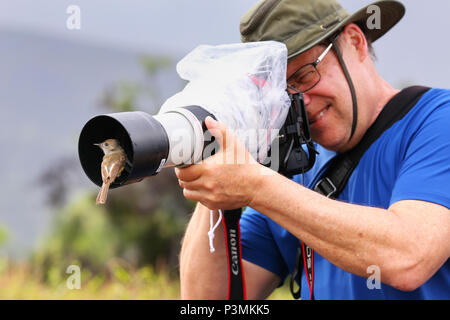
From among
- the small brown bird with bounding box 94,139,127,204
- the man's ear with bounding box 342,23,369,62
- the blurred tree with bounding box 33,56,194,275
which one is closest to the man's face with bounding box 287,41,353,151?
the man's ear with bounding box 342,23,369,62

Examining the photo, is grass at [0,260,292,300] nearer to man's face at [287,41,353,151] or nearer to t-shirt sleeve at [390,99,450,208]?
man's face at [287,41,353,151]

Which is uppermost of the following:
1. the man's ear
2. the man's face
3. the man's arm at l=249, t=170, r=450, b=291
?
the man's ear

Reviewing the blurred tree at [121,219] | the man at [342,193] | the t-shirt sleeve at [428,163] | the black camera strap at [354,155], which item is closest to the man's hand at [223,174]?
the man at [342,193]

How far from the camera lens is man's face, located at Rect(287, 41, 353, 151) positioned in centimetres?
202

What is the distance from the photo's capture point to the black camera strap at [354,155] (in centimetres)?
191

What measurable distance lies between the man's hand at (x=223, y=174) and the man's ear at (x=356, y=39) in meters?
0.85

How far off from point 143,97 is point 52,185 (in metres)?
1.32

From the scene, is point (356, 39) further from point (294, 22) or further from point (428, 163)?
point (428, 163)

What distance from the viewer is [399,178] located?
64.9 inches

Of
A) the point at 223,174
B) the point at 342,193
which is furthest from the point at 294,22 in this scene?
the point at 223,174

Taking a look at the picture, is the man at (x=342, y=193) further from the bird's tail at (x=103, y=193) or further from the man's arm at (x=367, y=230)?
the bird's tail at (x=103, y=193)

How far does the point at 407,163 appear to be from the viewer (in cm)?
167

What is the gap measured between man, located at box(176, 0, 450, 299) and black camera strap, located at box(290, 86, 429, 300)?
0.03 meters

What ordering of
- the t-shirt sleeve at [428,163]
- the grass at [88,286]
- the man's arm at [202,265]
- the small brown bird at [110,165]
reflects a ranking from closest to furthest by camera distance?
Result: the small brown bird at [110,165]
the t-shirt sleeve at [428,163]
the man's arm at [202,265]
the grass at [88,286]
